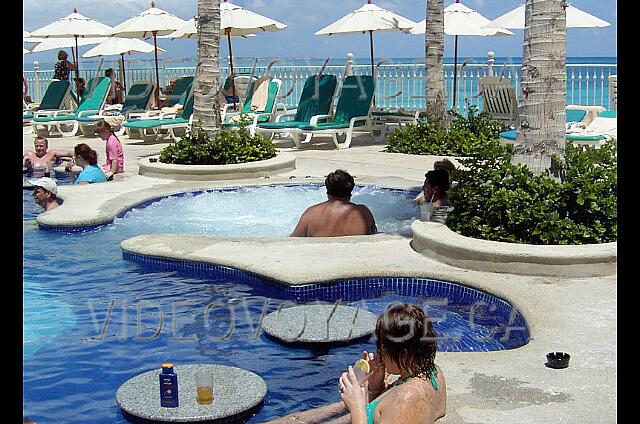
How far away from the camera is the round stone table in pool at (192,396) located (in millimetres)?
4637

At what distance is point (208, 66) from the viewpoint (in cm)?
1288

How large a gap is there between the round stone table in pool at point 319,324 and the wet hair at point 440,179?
2.83 meters

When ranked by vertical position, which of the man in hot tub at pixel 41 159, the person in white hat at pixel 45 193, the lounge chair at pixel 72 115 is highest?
the lounge chair at pixel 72 115

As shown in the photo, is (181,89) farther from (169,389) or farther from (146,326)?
(169,389)

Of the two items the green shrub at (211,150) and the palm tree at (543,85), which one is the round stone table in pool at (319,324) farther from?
the green shrub at (211,150)

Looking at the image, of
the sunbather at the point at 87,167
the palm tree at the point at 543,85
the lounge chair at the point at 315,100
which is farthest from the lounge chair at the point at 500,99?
the palm tree at the point at 543,85

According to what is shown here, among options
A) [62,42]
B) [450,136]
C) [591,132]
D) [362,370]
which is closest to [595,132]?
[591,132]

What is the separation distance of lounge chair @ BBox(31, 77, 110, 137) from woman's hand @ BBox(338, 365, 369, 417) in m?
16.8

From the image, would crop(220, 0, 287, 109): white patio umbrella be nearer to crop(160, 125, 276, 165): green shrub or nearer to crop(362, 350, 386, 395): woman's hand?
crop(160, 125, 276, 165): green shrub

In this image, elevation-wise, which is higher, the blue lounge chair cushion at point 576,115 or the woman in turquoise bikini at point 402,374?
the blue lounge chair cushion at point 576,115

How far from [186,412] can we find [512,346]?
88.4 inches

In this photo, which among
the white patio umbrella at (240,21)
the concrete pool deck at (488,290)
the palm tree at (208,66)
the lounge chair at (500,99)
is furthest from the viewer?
the white patio umbrella at (240,21)

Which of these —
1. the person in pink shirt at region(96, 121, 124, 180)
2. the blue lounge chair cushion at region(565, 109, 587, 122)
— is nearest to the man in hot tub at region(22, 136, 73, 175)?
the person in pink shirt at region(96, 121, 124, 180)
